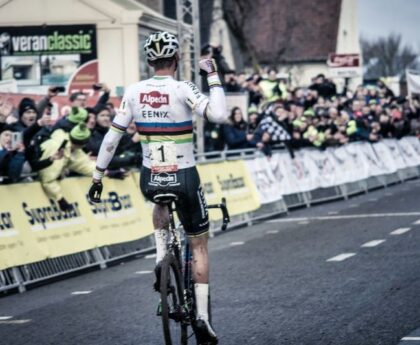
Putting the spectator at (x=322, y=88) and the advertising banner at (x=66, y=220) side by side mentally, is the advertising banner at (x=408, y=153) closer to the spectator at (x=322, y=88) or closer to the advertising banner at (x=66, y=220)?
the spectator at (x=322, y=88)

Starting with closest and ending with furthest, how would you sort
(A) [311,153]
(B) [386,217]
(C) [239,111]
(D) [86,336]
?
(D) [86,336], (B) [386,217], (C) [239,111], (A) [311,153]

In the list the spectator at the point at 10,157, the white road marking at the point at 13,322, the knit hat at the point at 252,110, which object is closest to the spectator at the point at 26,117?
the spectator at the point at 10,157

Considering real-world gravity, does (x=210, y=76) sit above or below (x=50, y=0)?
below

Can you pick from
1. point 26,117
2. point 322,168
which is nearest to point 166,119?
point 26,117

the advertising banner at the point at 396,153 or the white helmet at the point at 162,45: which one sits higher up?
the white helmet at the point at 162,45

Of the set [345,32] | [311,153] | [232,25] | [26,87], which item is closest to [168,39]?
[311,153]

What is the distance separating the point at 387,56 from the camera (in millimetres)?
111188

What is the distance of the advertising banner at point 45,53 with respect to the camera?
27453 mm

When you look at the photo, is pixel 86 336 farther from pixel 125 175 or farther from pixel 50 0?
pixel 50 0

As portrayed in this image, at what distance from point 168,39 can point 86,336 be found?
266cm

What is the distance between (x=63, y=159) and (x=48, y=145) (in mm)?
347

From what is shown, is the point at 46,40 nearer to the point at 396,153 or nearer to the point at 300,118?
the point at 300,118

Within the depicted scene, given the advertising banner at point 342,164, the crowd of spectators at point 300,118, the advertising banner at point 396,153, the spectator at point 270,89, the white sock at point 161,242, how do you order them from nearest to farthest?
the white sock at point 161,242
the crowd of spectators at point 300,118
the spectator at point 270,89
the advertising banner at point 342,164
the advertising banner at point 396,153

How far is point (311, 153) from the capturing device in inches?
982
